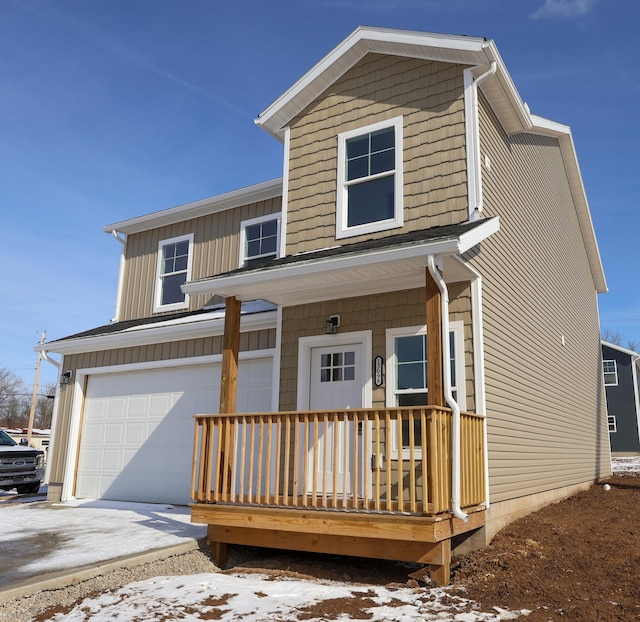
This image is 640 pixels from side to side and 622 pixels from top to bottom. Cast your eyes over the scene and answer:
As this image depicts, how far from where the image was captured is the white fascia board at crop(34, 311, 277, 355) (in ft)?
29.9

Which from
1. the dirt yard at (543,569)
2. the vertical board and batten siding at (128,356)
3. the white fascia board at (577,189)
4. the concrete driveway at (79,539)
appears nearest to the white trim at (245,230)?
the vertical board and batten siding at (128,356)

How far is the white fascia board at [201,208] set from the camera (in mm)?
10914

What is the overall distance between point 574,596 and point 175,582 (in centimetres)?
332

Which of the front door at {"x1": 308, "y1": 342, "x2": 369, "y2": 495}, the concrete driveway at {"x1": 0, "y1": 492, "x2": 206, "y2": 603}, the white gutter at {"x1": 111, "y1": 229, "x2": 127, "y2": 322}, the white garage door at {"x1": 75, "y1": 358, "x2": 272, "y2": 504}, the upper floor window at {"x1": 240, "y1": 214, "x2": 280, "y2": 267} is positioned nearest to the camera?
the concrete driveway at {"x1": 0, "y1": 492, "x2": 206, "y2": 603}

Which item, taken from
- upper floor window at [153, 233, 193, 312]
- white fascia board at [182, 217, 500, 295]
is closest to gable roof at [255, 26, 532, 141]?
white fascia board at [182, 217, 500, 295]

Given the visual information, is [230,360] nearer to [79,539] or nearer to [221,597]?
[79,539]

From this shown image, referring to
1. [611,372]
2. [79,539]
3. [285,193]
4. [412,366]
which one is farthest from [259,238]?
[611,372]

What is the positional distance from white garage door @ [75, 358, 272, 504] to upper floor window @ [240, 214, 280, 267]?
7.73 ft

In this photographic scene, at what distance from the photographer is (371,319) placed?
291 inches

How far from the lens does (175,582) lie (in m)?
5.10

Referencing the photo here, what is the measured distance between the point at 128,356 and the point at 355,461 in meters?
6.69

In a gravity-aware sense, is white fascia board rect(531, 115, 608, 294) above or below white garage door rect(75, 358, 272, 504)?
above

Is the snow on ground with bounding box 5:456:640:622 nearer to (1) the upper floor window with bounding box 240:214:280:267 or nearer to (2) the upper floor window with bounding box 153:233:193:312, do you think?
(1) the upper floor window with bounding box 240:214:280:267

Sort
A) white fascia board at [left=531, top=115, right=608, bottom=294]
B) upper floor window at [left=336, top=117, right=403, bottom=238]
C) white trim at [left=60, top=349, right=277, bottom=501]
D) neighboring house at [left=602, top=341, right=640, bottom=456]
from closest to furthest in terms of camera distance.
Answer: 1. upper floor window at [left=336, top=117, right=403, bottom=238]
2. white trim at [left=60, top=349, right=277, bottom=501]
3. white fascia board at [left=531, top=115, right=608, bottom=294]
4. neighboring house at [left=602, top=341, right=640, bottom=456]
